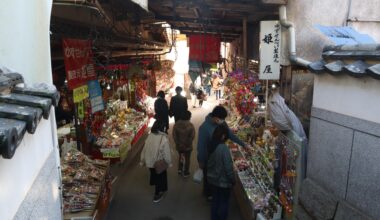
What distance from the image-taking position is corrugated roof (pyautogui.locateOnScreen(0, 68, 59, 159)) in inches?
63.7

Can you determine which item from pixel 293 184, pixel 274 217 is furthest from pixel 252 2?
pixel 274 217

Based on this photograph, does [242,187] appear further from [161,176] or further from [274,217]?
[161,176]

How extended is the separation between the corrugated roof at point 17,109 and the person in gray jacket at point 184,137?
7236 millimetres

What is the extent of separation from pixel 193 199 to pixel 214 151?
121 inches

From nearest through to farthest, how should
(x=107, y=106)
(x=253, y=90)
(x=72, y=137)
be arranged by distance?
(x=72, y=137)
(x=253, y=90)
(x=107, y=106)

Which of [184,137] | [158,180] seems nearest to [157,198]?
[158,180]

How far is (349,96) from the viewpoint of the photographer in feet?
13.9

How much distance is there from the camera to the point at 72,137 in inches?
393

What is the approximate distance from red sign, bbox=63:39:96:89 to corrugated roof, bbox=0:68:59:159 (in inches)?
135

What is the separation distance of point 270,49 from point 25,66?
230 inches

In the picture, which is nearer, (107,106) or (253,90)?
(253,90)

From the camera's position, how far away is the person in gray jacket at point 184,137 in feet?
33.8

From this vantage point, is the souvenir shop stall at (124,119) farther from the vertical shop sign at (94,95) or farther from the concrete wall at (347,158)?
the concrete wall at (347,158)

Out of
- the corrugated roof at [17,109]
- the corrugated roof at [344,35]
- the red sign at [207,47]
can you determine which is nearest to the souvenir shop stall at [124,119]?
the red sign at [207,47]
